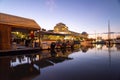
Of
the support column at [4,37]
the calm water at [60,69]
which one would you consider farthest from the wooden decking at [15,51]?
the calm water at [60,69]

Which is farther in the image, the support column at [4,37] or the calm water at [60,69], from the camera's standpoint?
the support column at [4,37]

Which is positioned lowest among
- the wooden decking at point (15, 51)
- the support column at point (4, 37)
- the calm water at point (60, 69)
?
the calm water at point (60, 69)

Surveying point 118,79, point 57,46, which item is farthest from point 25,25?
point 118,79

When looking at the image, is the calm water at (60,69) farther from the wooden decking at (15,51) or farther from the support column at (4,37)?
the support column at (4,37)

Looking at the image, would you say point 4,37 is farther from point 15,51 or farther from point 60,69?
point 60,69

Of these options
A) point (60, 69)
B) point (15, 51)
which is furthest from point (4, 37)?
point (60, 69)

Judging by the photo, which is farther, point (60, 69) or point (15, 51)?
point (15, 51)

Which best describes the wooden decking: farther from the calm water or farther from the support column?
the calm water

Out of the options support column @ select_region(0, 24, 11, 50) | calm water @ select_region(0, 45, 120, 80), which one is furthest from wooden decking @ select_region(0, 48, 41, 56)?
calm water @ select_region(0, 45, 120, 80)

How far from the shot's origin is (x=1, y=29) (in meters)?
20.5

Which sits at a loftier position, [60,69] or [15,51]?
[15,51]

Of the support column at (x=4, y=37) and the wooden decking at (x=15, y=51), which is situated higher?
the support column at (x=4, y=37)

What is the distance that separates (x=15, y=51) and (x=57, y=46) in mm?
13270

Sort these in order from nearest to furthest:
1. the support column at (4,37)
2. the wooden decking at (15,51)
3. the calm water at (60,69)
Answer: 1. the calm water at (60,69)
2. the wooden decking at (15,51)
3. the support column at (4,37)
